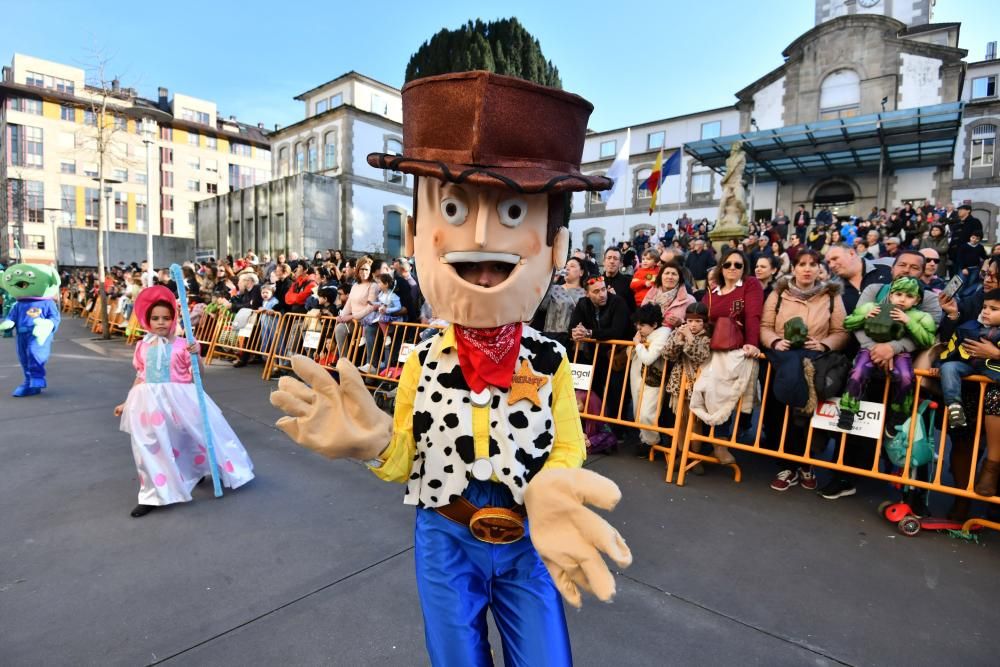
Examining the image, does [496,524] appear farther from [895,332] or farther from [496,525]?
[895,332]

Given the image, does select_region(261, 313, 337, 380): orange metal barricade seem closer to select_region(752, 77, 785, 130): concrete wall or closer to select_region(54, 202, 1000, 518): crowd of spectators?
select_region(54, 202, 1000, 518): crowd of spectators

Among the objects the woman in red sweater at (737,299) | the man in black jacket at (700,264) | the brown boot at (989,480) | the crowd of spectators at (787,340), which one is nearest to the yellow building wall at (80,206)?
the man in black jacket at (700,264)

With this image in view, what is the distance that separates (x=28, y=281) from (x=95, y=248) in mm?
35323

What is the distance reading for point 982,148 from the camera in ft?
77.8

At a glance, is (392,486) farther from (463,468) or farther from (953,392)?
(953,392)

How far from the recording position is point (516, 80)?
161 centimetres

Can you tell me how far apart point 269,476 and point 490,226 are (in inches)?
150

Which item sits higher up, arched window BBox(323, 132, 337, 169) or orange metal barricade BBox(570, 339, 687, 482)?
arched window BBox(323, 132, 337, 169)

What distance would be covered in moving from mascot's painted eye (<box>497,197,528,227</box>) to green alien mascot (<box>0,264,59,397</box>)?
831 cm

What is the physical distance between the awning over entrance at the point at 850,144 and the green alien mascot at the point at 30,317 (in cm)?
2257

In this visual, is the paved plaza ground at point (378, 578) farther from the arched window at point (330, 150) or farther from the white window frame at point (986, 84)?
the white window frame at point (986, 84)

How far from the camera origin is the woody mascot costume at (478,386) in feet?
5.17

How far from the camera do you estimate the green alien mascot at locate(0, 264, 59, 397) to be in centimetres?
721

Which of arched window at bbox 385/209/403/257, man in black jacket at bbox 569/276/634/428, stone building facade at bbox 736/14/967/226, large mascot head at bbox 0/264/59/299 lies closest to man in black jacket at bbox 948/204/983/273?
man in black jacket at bbox 569/276/634/428
